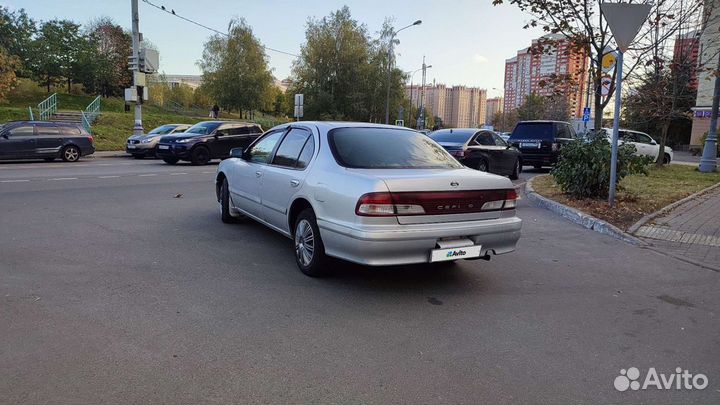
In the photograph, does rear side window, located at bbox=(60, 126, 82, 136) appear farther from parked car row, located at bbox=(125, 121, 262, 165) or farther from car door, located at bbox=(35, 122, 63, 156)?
parked car row, located at bbox=(125, 121, 262, 165)

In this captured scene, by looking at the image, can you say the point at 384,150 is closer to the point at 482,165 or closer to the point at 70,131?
the point at 482,165

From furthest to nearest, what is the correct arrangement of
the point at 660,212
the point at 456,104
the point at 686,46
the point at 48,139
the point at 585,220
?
1. the point at 456,104
2. the point at 686,46
3. the point at 48,139
4. the point at 660,212
5. the point at 585,220

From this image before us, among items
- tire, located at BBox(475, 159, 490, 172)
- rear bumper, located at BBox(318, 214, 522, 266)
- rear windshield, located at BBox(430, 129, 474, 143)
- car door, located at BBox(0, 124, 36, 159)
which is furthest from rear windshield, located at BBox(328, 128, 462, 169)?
car door, located at BBox(0, 124, 36, 159)

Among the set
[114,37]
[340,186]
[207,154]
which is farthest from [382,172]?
[114,37]

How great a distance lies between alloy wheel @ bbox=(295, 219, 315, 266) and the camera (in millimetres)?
5160

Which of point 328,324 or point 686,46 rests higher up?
point 686,46

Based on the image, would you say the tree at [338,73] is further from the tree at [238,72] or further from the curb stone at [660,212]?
the curb stone at [660,212]

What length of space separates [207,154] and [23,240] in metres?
12.7

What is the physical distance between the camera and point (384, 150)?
5.46 m

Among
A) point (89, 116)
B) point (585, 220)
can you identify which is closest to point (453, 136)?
point (585, 220)

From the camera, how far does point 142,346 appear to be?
11.6 ft

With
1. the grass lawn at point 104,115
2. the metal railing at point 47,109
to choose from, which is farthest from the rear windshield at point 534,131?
the metal railing at point 47,109

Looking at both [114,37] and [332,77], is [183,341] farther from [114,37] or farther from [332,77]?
[114,37]

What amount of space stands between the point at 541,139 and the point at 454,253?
559 inches
